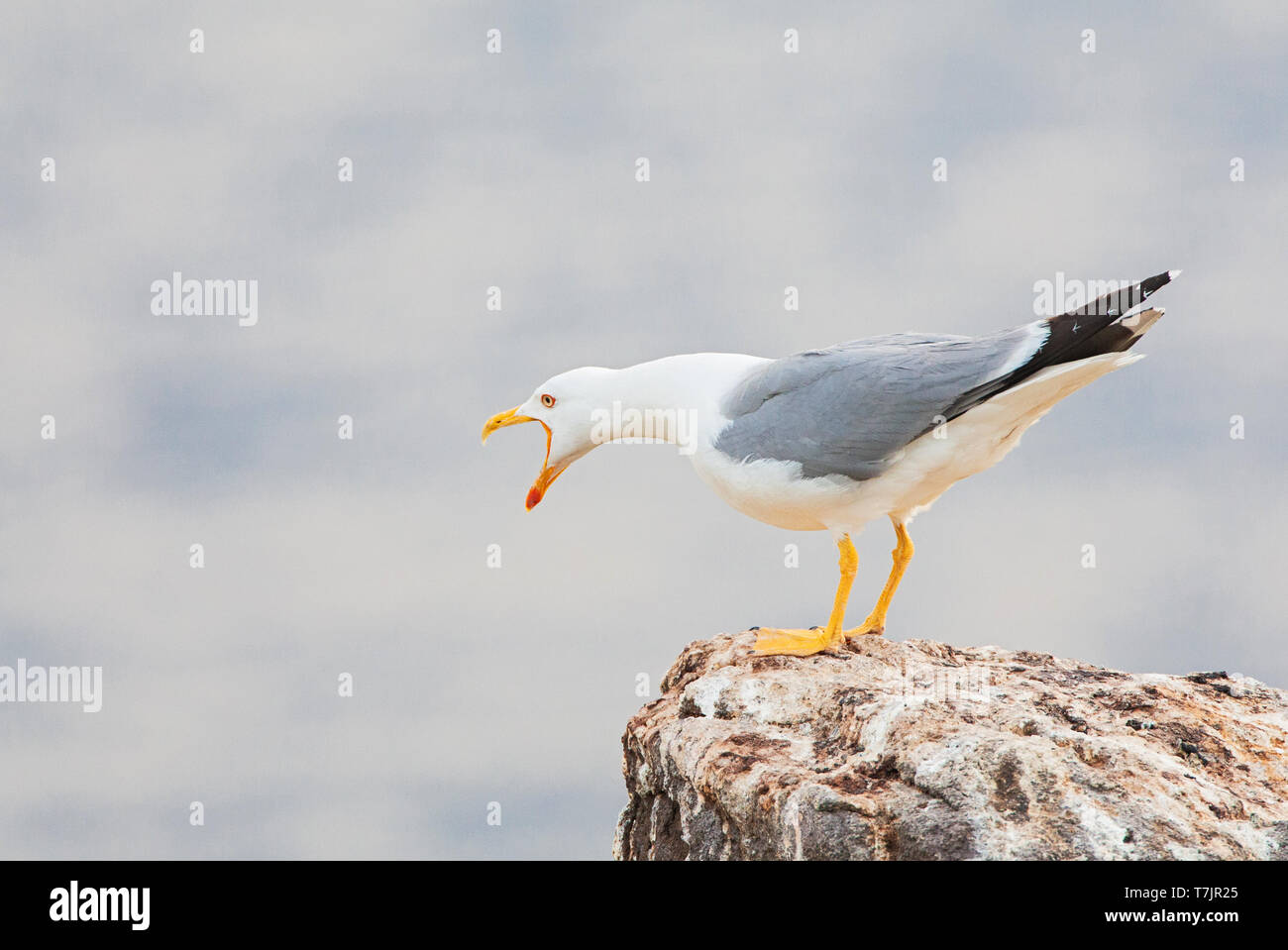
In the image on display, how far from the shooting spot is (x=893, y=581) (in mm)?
9094

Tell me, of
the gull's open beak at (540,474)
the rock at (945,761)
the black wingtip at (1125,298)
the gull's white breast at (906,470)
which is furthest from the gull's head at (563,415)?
the black wingtip at (1125,298)

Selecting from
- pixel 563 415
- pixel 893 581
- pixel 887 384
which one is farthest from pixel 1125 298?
pixel 563 415

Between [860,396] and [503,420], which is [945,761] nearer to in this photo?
[860,396]

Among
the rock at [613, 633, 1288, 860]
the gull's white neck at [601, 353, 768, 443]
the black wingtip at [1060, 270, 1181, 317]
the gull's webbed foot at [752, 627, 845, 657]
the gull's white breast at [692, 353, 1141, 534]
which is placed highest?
the black wingtip at [1060, 270, 1181, 317]

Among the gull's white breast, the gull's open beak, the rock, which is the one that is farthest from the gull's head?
the rock

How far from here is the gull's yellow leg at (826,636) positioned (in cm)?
838

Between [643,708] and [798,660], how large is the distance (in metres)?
1.08

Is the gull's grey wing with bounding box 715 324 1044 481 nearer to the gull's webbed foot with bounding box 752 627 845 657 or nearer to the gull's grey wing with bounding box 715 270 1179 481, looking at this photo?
the gull's grey wing with bounding box 715 270 1179 481

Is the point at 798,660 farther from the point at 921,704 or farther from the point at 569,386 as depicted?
the point at 569,386

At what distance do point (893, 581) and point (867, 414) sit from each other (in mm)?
1465

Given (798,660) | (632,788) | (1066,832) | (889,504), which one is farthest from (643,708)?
(1066,832)

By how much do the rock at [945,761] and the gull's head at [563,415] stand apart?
1.96 m

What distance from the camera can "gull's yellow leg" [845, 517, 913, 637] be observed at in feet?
29.8

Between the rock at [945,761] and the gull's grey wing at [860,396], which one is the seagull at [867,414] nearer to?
the gull's grey wing at [860,396]
